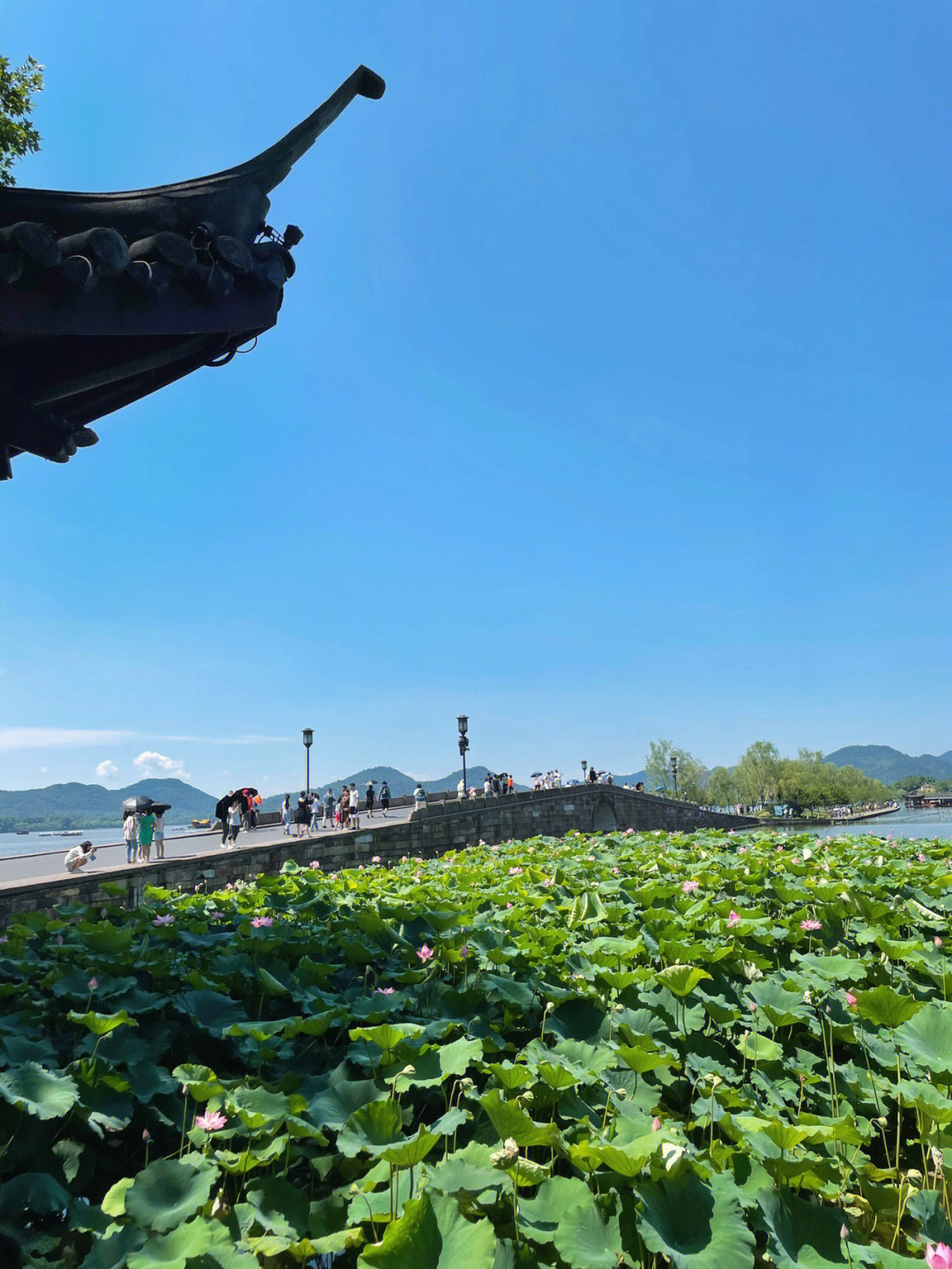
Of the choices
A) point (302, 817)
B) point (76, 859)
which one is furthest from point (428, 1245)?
point (302, 817)

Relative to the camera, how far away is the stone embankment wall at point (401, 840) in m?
10.8

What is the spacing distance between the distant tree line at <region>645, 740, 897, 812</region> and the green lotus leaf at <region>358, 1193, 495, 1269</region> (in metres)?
78.2

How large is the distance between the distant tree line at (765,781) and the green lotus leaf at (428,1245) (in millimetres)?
78245

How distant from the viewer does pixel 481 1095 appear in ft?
7.40

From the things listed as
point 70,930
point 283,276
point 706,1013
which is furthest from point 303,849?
point 706,1013

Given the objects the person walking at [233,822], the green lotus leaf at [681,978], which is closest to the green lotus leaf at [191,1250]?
the green lotus leaf at [681,978]

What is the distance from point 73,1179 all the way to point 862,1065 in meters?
2.66

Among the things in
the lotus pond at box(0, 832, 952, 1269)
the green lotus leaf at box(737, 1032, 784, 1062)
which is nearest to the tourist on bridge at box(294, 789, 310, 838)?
the lotus pond at box(0, 832, 952, 1269)

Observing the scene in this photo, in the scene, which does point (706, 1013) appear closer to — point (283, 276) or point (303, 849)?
point (283, 276)

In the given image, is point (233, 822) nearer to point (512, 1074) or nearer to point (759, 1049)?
point (759, 1049)

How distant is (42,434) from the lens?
5684mm

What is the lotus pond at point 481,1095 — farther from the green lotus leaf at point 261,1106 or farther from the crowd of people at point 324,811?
the crowd of people at point 324,811

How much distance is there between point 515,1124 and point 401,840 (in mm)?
21245

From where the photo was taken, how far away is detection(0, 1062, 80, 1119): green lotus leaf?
196 centimetres
